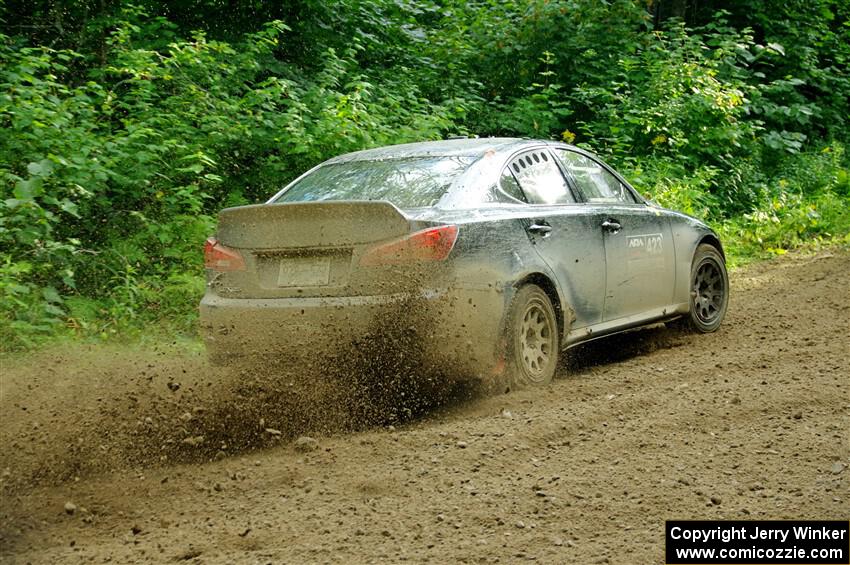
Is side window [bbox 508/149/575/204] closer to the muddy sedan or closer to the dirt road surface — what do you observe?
the muddy sedan

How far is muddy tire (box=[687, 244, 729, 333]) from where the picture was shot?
A: 314 inches

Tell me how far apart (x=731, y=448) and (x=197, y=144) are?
6.44 metres

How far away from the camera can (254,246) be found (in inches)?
223

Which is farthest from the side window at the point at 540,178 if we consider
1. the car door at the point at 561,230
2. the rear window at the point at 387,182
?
the rear window at the point at 387,182

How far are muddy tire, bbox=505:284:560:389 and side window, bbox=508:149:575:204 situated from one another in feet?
2.49

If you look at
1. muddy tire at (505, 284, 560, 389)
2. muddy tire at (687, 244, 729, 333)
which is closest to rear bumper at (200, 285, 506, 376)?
muddy tire at (505, 284, 560, 389)

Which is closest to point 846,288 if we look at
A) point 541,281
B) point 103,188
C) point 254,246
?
point 541,281

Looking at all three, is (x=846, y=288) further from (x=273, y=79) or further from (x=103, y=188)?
(x=103, y=188)

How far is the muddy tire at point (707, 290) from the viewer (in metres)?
7.98

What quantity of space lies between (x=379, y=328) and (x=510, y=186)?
1534mm

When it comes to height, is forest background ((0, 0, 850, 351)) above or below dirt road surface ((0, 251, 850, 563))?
above

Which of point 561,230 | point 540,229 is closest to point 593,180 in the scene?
point 561,230

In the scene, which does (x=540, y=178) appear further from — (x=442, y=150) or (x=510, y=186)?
(x=442, y=150)

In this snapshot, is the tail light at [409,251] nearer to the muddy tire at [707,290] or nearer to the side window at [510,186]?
the side window at [510,186]
